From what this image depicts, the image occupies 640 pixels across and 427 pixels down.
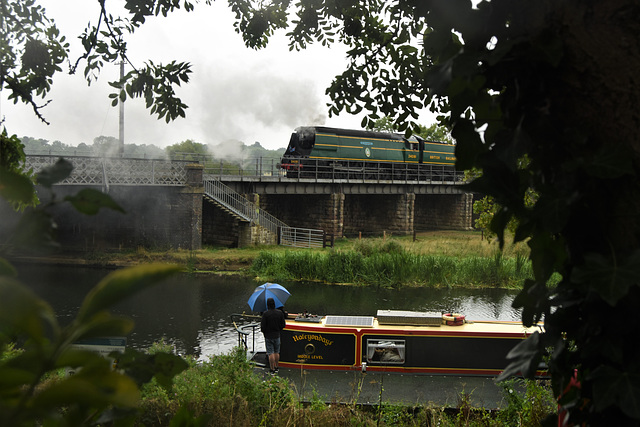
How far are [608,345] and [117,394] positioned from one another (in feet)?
3.57

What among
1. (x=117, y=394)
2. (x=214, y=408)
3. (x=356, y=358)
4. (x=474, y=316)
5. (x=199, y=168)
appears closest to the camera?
(x=117, y=394)

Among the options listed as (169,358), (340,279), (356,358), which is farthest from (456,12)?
(340,279)

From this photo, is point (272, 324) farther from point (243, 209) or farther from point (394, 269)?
point (243, 209)

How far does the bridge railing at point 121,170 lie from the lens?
80.7 ft

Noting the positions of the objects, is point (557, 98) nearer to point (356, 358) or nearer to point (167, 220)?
point (356, 358)

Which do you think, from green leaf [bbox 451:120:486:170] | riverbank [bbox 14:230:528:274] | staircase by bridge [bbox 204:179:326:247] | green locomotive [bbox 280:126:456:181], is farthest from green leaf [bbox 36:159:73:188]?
green locomotive [bbox 280:126:456:181]

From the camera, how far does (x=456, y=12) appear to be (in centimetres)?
165

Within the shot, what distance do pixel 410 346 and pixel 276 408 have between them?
3.68 m

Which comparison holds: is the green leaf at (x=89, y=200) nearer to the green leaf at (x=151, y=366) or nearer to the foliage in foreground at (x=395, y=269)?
the green leaf at (x=151, y=366)

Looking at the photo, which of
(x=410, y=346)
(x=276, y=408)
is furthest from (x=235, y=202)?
(x=276, y=408)

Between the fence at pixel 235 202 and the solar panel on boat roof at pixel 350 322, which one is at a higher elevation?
the fence at pixel 235 202

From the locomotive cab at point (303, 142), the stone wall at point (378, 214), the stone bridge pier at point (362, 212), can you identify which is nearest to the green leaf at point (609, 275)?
the stone bridge pier at point (362, 212)

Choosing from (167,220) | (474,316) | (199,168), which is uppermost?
(199,168)

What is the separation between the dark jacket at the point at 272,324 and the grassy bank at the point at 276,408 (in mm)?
1896
